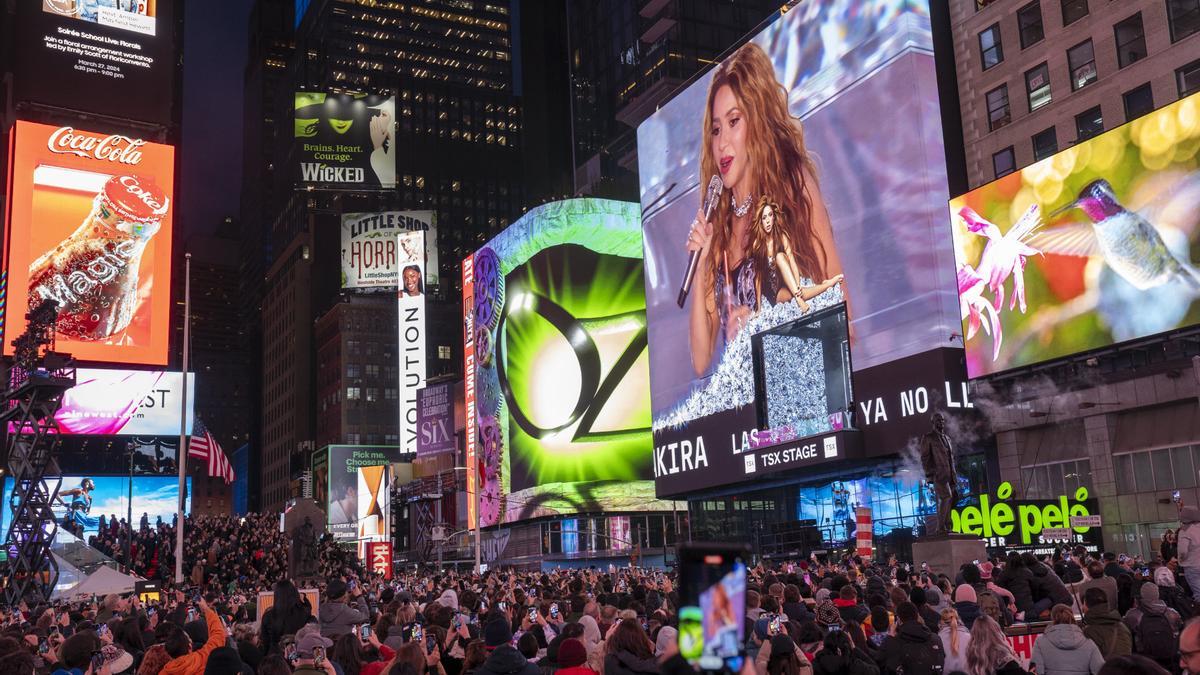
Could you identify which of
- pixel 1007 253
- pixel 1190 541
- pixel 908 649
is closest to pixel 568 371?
pixel 1007 253

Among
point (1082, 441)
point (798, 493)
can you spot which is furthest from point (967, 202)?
point (798, 493)

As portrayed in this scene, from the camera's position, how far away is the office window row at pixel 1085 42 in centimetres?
4066

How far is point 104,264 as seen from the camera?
66625mm

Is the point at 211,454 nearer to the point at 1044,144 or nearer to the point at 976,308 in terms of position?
the point at 976,308

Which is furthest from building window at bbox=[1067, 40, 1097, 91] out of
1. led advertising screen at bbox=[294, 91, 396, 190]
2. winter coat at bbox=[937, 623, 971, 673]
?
led advertising screen at bbox=[294, 91, 396, 190]

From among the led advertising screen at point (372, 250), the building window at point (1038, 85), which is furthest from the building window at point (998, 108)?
the led advertising screen at point (372, 250)

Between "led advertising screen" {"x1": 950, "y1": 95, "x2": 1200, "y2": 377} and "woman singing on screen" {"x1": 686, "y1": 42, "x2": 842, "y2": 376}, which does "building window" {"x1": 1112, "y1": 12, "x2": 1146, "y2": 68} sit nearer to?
"led advertising screen" {"x1": 950, "y1": 95, "x2": 1200, "y2": 377}

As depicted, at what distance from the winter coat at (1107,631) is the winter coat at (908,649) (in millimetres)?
1523

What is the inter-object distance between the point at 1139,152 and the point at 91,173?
57421 mm

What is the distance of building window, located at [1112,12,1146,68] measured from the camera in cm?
4219

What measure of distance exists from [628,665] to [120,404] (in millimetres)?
72556

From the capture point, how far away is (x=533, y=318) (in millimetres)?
91000

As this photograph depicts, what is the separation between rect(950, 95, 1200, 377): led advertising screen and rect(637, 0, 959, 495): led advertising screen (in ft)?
6.93

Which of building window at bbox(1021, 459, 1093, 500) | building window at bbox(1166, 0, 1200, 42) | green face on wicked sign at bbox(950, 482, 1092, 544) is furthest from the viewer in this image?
building window at bbox(1021, 459, 1093, 500)
